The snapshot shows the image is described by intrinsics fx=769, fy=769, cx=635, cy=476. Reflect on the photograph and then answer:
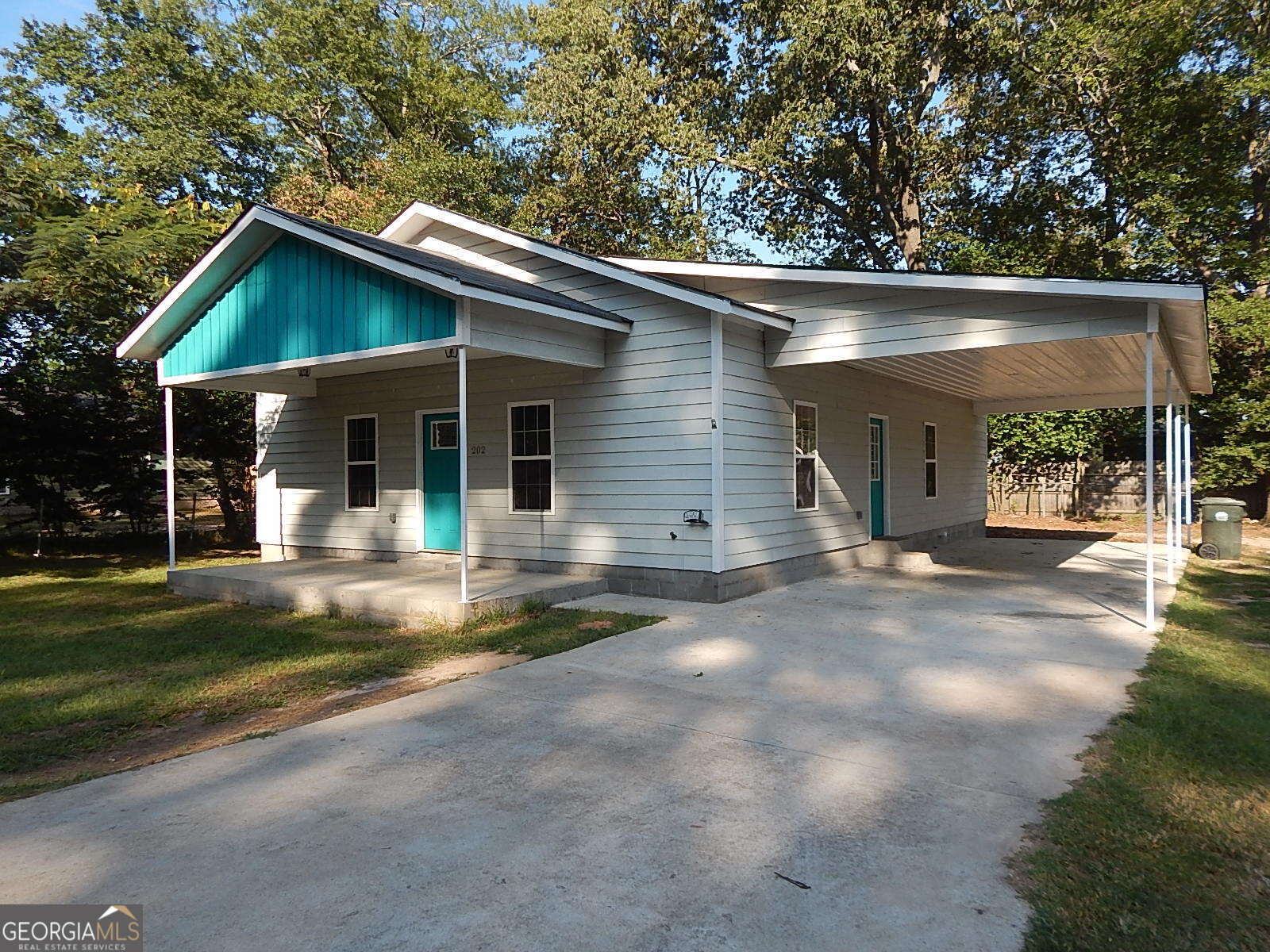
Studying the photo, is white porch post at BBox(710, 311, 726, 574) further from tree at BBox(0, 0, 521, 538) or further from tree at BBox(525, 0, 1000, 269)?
tree at BBox(525, 0, 1000, 269)

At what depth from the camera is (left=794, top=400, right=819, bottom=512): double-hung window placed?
9898mm

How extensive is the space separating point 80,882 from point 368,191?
794 inches

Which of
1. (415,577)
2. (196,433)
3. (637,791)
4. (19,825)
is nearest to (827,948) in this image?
(637,791)

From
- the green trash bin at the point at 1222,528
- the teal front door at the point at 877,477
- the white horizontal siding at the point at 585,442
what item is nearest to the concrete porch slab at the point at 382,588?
the white horizontal siding at the point at 585,442

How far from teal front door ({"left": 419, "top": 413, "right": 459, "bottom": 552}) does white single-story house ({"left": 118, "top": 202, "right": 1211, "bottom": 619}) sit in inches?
1.2

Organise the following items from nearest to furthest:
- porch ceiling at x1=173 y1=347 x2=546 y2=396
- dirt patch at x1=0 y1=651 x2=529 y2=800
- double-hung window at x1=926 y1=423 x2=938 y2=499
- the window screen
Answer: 1. dirt patch at x1=0 y1=651 x2=529 y2=800
2. porch ceiling at x1=173 y1=347 x2=546 y2=396
3. the window screen
4. double-hung window at x1=926 y1=423 x2=938 y2=499

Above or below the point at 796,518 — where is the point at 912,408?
above

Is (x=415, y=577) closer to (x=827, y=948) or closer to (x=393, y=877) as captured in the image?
(x=393, y=877)

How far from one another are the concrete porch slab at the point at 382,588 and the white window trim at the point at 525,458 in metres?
0.77

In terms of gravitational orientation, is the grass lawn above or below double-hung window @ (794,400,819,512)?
below

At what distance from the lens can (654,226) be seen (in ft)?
74.8

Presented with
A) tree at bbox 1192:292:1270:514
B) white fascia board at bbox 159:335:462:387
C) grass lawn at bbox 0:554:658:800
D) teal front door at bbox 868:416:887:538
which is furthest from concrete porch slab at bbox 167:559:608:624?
tree at bbox 1192:292:1270:514

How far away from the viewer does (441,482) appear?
10602mm

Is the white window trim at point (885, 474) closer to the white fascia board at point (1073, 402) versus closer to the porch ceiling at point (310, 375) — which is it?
the white fascia board at point (1073, 402)
